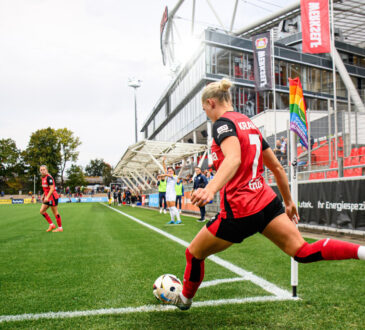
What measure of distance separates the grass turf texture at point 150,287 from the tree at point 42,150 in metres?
60.8

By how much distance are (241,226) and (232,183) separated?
33cm

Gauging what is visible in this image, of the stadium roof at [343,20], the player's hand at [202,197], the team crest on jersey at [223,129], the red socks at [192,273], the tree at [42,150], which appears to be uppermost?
the stadium roof at [343,20]

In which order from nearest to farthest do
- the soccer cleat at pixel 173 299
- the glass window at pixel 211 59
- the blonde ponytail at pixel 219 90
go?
the blonde ponytail at pixel 219 90 → the soccer cleat at pixel 173 299 → the glass window at pixel 211 59

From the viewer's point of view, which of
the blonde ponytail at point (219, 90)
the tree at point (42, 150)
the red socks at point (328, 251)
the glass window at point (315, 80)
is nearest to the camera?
the red socks at point (328, 251)

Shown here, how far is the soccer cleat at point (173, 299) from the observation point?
3072 mm

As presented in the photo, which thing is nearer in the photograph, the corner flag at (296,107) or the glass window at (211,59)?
the corner flag at (296,107)

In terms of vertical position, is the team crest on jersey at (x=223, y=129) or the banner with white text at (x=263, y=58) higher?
the banner with white text at (x=263, y=58)

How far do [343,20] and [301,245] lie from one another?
38.8 metres

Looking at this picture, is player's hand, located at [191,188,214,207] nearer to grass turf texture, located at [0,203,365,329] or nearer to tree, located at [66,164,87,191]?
grass turf texture, located at [0,203,365,329]

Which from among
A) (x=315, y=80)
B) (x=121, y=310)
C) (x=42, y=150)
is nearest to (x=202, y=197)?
(x=121, y=310)

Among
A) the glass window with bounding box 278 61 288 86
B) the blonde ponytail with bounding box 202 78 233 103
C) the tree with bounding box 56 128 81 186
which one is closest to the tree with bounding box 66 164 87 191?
the tree with bounding box 56 128 81 186

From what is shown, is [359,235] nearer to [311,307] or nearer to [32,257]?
[311,307]

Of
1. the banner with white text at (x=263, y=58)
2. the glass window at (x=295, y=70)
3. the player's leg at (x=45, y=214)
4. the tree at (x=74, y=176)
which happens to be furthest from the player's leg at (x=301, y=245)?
the tree at (x=74, y=176)

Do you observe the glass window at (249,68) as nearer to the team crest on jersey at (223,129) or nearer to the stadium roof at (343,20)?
the stadium roof at (343,20)
